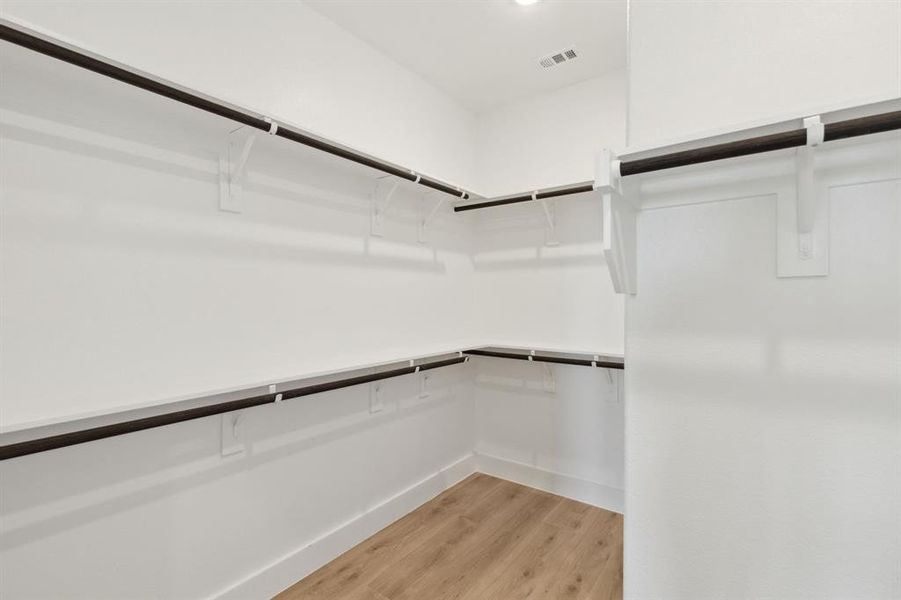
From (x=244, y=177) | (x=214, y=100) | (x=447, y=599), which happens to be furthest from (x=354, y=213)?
(x=447, y=599)

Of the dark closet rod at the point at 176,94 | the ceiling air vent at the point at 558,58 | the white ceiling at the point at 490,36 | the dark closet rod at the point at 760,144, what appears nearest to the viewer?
the dark closet rod at the point at 760,144

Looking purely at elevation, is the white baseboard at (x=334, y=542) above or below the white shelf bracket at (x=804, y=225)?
below

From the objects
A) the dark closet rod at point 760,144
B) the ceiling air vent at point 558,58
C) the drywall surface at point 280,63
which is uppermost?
the ceiling air vent at point 558,58

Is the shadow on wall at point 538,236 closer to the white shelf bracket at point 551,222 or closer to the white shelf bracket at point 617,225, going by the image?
the white shelf bracket at point 551,222

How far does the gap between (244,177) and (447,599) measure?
1.90m

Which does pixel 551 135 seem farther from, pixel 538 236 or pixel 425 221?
pixel 425 221

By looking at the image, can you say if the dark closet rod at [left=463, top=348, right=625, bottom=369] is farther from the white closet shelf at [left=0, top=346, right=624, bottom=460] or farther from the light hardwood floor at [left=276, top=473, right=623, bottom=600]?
the light hardwood floor at [left=276, top=473, right=623, bottom=600]

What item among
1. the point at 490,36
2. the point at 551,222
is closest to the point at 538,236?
the point at 551,222

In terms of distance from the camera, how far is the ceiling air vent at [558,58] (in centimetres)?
231

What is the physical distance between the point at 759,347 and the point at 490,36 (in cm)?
193

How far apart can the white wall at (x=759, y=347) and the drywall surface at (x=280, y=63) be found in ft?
4.25

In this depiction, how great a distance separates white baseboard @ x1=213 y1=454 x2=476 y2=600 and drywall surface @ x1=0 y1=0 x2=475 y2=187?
5.82ft

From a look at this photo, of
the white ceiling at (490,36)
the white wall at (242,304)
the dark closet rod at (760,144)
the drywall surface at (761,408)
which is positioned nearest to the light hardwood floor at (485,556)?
the white wall at (242,304)

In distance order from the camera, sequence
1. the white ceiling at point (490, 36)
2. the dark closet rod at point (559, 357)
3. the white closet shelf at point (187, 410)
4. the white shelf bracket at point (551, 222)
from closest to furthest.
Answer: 1. the white closet shelf at point (187, 410)
2. the white ceiling at point (490, 36)
3. the dark closet rod at point (559, 357)
4. the white shelf bracket at point (551, 222)
